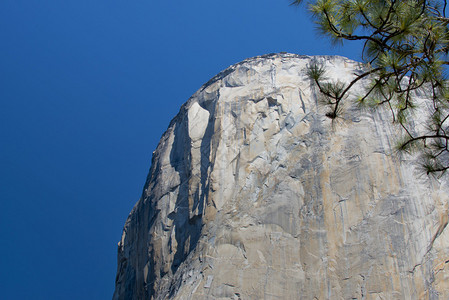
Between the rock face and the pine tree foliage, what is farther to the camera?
the rock face

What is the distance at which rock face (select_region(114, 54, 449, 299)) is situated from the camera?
17.0m

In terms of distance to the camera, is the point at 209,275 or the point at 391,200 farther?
the point at 391,200

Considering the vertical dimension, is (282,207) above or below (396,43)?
above

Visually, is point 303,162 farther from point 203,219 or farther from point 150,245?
point 150,245

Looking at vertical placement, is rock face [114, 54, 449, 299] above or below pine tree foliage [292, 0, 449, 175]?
above

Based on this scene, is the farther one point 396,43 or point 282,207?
point 282,207

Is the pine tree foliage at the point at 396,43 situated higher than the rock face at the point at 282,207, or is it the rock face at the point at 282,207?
the rock face at the point at 282,207

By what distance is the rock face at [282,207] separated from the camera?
1695 centimetres

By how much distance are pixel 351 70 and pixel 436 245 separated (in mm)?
8988

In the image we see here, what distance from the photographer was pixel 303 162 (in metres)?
19.7

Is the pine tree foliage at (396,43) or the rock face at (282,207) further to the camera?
the rock face at (282,207)

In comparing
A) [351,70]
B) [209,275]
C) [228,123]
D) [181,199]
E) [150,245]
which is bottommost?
[209,275]

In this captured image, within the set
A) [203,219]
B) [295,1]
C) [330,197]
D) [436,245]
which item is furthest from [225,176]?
[295,1]

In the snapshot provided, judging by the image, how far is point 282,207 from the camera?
18.5 meters
